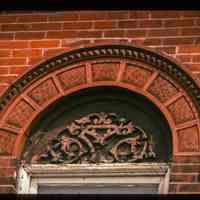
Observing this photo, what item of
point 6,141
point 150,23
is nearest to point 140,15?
point 150,23

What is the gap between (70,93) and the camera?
928 cm

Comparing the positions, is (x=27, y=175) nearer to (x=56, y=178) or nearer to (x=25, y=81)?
(x=56, y=178)

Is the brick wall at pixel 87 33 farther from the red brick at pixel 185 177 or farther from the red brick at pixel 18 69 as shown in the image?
the red brick at pixel 185 177

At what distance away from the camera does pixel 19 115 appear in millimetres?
9219

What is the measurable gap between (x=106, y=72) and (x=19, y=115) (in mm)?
826

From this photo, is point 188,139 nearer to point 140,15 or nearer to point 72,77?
point 72,77

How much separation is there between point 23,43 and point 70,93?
659 mm

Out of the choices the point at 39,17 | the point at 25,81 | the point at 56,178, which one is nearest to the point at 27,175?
the point at 56,178

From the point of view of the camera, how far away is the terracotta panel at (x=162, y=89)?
358 inches

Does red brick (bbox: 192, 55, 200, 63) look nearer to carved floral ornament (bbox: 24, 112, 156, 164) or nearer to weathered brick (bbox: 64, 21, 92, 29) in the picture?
carved floral ornament (bbox: 24, 112, 156, 164)

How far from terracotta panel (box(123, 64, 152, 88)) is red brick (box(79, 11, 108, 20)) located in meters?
0.60

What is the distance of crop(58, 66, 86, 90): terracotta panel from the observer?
30.6ft

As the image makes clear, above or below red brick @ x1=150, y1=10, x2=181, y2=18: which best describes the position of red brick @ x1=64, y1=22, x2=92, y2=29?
below

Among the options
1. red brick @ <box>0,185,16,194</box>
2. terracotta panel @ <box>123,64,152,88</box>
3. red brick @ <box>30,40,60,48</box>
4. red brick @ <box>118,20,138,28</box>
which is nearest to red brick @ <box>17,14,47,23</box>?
red brick @ <box>30,40,60,48</box>
